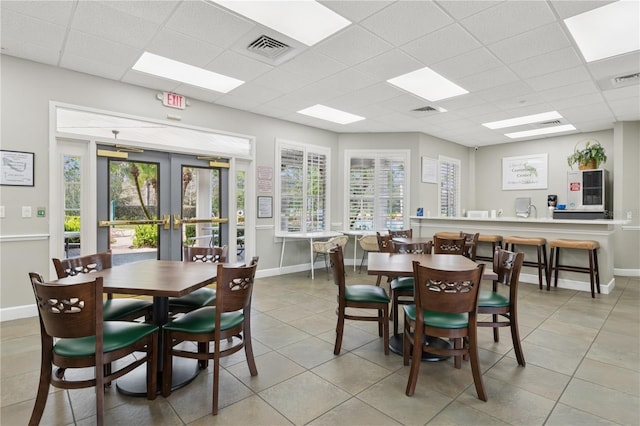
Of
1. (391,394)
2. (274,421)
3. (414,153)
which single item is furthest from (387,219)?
(274,421)

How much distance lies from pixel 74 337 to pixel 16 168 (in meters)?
3.06

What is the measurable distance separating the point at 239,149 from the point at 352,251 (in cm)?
323

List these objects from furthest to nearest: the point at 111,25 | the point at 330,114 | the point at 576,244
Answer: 1. the point at 330,114
2. the point at 576,244
3. the point at 111,25

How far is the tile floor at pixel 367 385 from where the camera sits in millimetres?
2045

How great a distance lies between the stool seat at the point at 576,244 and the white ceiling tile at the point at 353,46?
3970 millimetres

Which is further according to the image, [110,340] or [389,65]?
[389,65]

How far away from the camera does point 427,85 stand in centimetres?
463

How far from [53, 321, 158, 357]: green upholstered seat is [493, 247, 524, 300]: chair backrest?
268cm

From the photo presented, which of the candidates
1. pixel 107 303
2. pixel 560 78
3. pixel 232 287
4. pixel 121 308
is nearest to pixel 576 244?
pixel 560 78

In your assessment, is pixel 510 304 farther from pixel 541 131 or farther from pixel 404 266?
pixel 541 131

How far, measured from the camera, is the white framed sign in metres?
7.69

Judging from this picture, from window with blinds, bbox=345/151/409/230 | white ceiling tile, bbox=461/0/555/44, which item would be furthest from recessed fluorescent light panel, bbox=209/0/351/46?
window with blinds, bbox=345/151/409/230

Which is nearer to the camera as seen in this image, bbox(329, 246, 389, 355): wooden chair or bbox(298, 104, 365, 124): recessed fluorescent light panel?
bbox(329, 246, 389, 355): wooden chair

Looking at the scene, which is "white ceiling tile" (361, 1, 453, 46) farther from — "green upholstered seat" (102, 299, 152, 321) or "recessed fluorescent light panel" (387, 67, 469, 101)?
"green upholstered seat" (102, 299, 152, 321)
